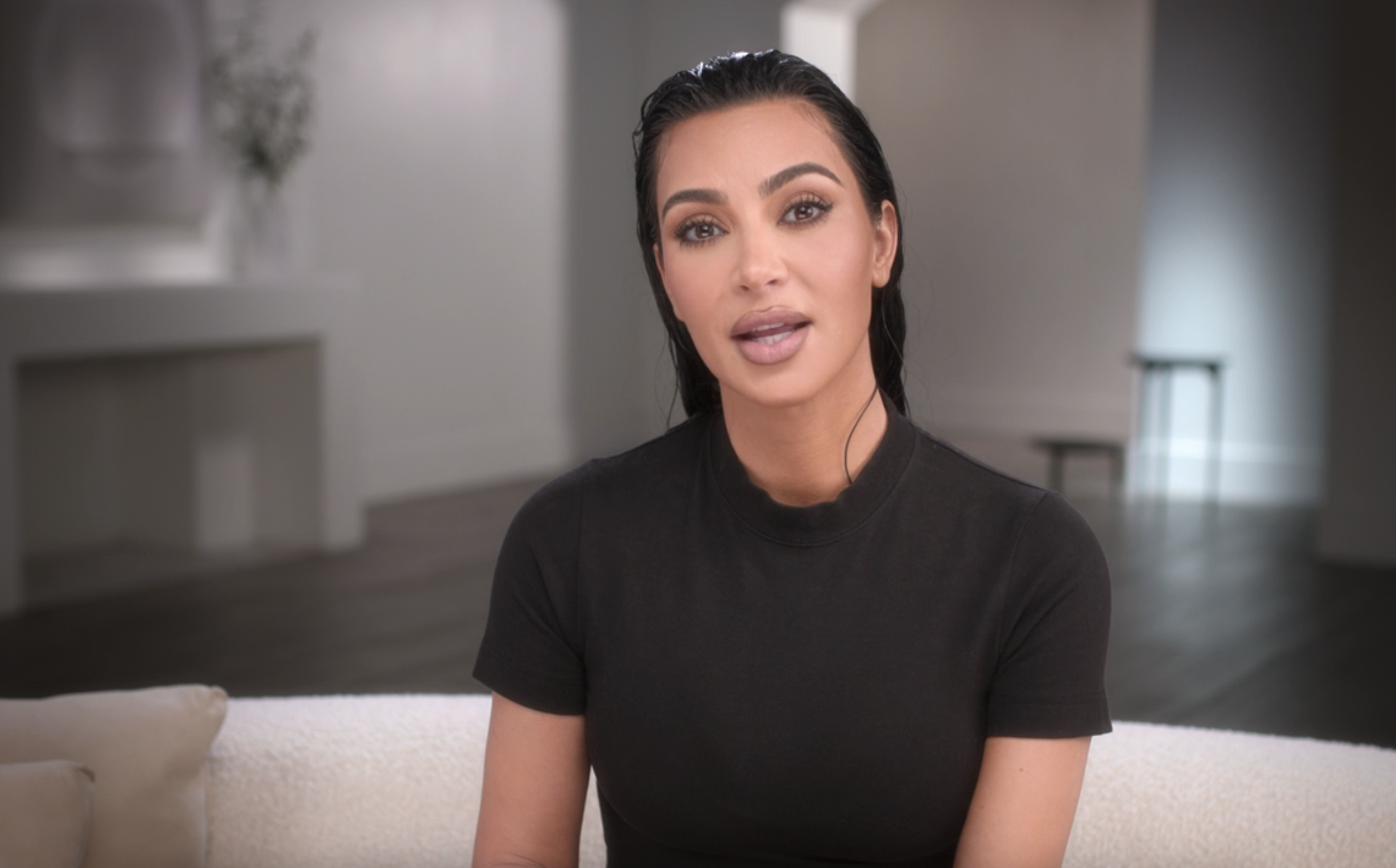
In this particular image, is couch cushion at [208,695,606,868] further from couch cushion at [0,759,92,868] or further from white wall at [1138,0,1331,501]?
white wall at [1138,0,1331,501]

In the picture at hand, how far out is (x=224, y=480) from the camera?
5.49m

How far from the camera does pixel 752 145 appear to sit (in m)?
1.23

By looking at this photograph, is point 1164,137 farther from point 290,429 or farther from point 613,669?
point 613,669

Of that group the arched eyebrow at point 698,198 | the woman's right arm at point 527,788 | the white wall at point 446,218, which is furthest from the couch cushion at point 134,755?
the white wall at point 446,218

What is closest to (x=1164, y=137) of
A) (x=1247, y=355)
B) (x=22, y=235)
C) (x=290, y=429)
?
(x=1247, y=355)

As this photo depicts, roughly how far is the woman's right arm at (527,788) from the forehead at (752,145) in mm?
467

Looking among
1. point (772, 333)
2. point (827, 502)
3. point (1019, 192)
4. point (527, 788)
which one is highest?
point (1019, 192)

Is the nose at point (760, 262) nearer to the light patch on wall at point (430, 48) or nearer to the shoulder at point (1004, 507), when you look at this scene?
the shoulder at point (1004, 507)

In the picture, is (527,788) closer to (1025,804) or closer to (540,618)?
(540,618)

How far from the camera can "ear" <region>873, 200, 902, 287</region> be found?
131 cm

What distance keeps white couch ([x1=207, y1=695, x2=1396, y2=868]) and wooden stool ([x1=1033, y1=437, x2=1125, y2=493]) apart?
4952 mm

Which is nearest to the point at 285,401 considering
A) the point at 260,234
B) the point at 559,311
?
the point at 260,234

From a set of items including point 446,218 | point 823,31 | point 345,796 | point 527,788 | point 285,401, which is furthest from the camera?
point 823,31

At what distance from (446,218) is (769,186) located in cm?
572
